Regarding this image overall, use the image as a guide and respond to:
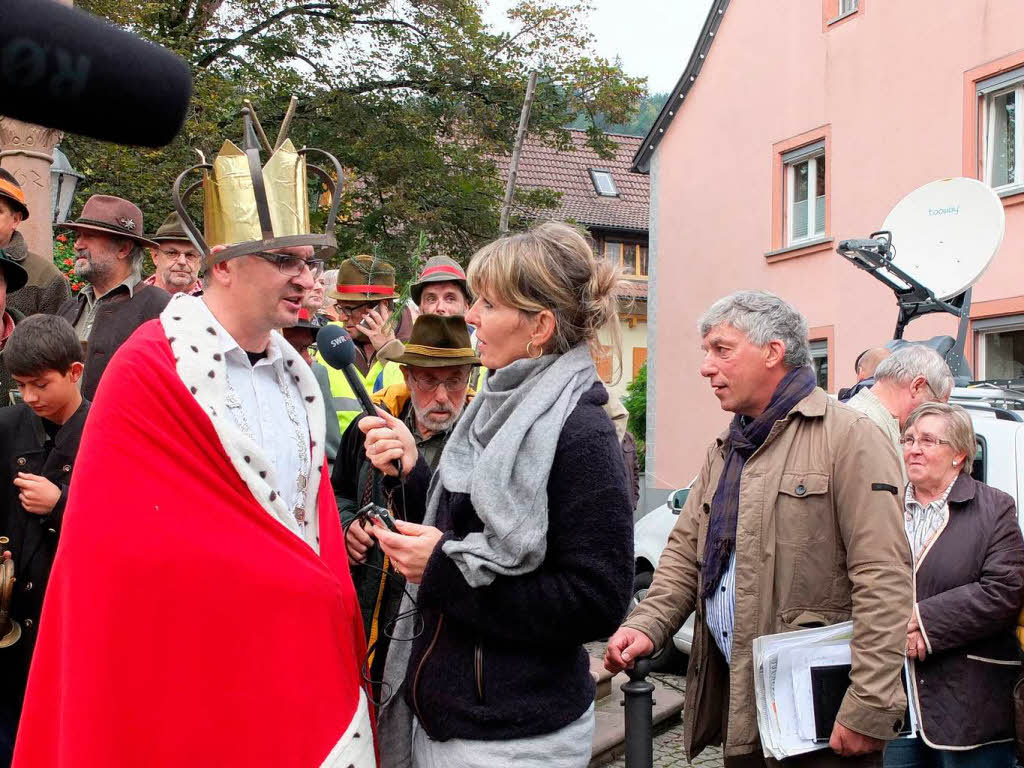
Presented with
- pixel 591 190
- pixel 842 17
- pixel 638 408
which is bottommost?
pixel 638 408

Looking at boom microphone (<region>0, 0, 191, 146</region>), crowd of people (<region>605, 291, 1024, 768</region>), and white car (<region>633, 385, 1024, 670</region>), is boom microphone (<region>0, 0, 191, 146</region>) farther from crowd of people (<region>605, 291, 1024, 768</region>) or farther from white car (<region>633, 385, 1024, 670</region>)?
white car (<region>633, 385, 1024, 670</region>)

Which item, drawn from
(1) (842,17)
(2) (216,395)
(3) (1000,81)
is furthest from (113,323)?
(1) (842,17)

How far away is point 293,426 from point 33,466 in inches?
48.5

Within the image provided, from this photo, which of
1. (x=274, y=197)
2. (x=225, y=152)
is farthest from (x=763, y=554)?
(x=225, y=152)

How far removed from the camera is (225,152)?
9.12 ft

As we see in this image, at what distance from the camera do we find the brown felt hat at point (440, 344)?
3603 millimetres

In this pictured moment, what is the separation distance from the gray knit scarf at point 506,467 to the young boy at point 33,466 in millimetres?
1373

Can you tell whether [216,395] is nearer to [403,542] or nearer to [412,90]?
[403,542]

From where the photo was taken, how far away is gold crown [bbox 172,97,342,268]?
2598 mm

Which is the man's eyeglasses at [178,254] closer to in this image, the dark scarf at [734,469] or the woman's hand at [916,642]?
the dark scarf at [734,469]

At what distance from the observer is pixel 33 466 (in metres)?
3.43

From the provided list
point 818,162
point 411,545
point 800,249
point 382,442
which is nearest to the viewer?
point 411,545

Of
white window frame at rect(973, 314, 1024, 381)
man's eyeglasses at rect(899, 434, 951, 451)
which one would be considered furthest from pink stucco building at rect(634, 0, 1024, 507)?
man's eyeglasses at rect(899, 434, 951, 451)

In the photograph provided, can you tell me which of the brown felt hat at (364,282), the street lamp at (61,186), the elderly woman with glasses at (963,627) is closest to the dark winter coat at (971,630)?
the elderly woman with glasses at (963,627)
